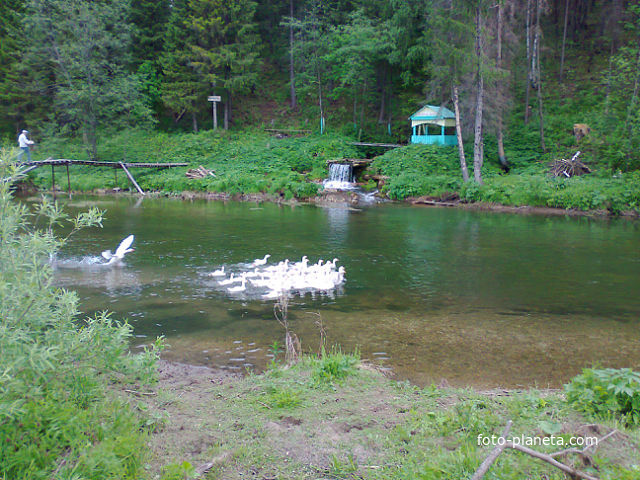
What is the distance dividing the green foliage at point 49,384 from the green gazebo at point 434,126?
106 ft

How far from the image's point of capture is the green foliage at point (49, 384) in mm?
3709

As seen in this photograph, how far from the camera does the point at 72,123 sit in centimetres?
4078

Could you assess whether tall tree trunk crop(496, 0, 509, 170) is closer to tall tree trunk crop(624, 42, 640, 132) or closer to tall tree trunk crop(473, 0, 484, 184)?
tall tree trunk crop(473, 0, 484, 184)

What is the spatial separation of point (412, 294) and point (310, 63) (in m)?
36.0

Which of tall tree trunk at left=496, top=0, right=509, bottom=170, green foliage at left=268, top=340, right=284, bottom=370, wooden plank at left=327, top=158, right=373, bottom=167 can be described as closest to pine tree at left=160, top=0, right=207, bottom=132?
wooden plank at left=327, top=158, right=373, bottom=167

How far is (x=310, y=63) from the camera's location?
43562mm

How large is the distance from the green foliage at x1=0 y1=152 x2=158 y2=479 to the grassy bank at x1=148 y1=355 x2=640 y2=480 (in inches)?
16.7

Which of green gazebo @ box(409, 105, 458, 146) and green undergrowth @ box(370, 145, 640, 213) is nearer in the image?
green undergrowth @ box(370, 145, 640, 213)

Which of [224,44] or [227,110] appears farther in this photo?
[227,110]

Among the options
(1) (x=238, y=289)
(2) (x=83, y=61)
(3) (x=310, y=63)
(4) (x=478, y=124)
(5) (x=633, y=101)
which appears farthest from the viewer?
(3) (x=310, y=63)

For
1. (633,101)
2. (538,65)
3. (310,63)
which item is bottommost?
(633,101)

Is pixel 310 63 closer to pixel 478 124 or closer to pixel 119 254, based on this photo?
Result: pixel 478 124

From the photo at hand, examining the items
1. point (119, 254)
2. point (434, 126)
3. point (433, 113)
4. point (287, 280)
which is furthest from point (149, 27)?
point (287, 280)

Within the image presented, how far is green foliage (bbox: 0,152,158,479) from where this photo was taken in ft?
12.2
